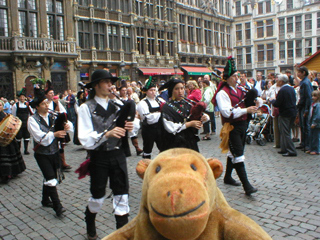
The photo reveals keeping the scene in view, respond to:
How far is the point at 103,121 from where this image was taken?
10.9 ft

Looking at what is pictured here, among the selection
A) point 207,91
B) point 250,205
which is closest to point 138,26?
point 207,91

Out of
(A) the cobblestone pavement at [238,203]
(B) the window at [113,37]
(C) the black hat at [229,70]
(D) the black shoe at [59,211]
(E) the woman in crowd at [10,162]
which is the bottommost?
(A) the cobblestone pavement at [238,203]

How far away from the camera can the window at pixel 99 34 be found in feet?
81.6

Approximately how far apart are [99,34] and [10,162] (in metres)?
20.6

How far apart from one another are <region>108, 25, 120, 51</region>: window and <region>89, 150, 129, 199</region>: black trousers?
2392 centimetres

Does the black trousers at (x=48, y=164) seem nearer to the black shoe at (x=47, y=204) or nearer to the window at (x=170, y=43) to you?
the black shoe at (x=47, y=204)

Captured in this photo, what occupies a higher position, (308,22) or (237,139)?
(308,22)

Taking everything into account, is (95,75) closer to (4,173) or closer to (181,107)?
(181,107)

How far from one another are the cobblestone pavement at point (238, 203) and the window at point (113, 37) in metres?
Answer: 20.6

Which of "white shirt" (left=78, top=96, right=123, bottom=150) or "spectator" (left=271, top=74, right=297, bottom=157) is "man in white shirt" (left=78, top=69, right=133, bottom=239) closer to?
"white shirt" (left=78, top=96, right=123, bottom=150)

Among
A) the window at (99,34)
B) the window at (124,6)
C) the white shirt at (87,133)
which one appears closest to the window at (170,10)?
the window at (124,6)

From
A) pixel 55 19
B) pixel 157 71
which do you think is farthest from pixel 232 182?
pixel 157 71

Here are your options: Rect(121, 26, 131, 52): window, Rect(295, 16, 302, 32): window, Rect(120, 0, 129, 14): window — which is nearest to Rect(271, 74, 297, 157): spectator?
Rect(121, 26, 131, 52): window

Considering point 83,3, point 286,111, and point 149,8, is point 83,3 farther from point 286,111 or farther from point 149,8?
point 286,111
